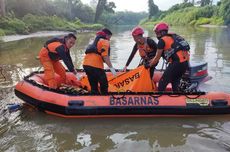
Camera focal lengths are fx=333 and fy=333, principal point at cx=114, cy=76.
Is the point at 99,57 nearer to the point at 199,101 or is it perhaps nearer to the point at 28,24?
the point at 199,101

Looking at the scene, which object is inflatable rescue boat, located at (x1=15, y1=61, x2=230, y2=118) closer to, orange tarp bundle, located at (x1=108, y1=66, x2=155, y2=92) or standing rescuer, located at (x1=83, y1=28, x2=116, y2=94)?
standing rescuer, located at (x1=83, y1=28, x2=116, y2=94)

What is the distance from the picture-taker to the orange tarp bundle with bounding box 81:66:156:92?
6.43 m

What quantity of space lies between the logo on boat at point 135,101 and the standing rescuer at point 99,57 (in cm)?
43

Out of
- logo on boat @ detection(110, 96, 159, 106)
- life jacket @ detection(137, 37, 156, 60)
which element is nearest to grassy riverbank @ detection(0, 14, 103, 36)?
life jacket @ detection(137, 37, 156, 60)

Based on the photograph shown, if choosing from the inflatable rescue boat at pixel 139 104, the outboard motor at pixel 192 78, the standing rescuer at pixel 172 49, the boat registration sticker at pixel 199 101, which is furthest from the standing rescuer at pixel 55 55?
the outboard motor at pixel 192 78

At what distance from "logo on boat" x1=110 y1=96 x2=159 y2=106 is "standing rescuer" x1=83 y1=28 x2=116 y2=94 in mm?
432

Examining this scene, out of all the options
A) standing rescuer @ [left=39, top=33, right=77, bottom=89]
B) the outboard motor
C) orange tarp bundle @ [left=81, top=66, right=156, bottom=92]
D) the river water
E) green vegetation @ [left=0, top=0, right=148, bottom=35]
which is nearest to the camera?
the river water

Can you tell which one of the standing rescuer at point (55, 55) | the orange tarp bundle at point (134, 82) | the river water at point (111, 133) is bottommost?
the river water at point (111, 133)

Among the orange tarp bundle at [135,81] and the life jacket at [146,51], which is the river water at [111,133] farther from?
the life jacket at [146,51]

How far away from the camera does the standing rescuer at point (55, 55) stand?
20.2 ft

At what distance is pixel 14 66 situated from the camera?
37.8 feet

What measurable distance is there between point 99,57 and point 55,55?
3.22 feet

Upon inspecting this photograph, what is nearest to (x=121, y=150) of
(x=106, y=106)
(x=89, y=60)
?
(x=106, y=106)

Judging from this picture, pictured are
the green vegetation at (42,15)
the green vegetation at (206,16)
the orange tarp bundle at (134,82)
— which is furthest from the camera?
the green vegetation at (206,16)
